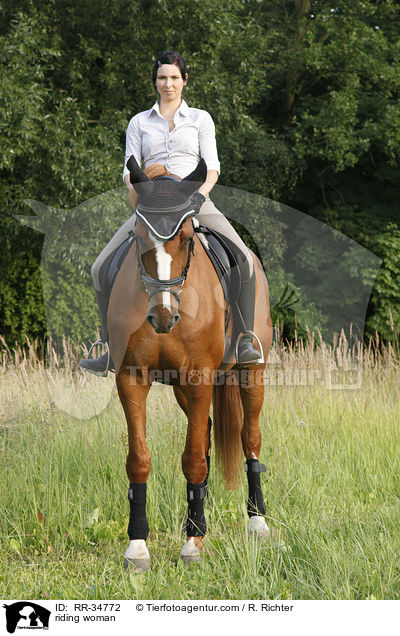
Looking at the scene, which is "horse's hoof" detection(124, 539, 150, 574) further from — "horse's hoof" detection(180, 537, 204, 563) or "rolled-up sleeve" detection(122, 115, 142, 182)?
"rolled-up sleeve" detection(122, 115, 142, 182)

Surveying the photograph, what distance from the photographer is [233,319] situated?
463 cm

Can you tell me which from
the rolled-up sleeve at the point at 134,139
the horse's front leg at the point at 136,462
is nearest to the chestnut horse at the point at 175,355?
the horse's front leg at the point at 136,462

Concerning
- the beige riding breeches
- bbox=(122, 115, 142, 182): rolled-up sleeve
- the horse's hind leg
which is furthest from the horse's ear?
the horse's hind leg

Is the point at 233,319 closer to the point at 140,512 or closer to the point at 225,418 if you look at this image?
the point at 225,418

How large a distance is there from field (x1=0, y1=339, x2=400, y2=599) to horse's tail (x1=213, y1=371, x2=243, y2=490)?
0.50ft

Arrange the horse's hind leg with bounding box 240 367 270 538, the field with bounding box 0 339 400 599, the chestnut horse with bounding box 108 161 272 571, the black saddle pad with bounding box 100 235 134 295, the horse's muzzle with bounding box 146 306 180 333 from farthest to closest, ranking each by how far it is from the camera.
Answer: the horse's hind leg with bounding box 240 367 270 538
the black saddle pad with bounding box 100 235 134 295
the chestnut horse with bounding box 108 161 272 571
the field with bounding box 0 339 400 599
the horse's muzzle with bounding box 146 306 180 333

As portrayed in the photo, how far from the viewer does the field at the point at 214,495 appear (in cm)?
349

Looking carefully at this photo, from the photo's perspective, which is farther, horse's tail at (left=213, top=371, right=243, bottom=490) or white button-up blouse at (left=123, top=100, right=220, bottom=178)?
horse's tail at (left=213, top=371, right=243, bottom=490)

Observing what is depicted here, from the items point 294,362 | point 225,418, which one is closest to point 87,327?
point 294,362

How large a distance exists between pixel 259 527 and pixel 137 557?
888 millimetres

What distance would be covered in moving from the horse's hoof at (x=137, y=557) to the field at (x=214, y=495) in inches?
2.8

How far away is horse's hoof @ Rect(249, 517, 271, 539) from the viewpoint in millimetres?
4113
